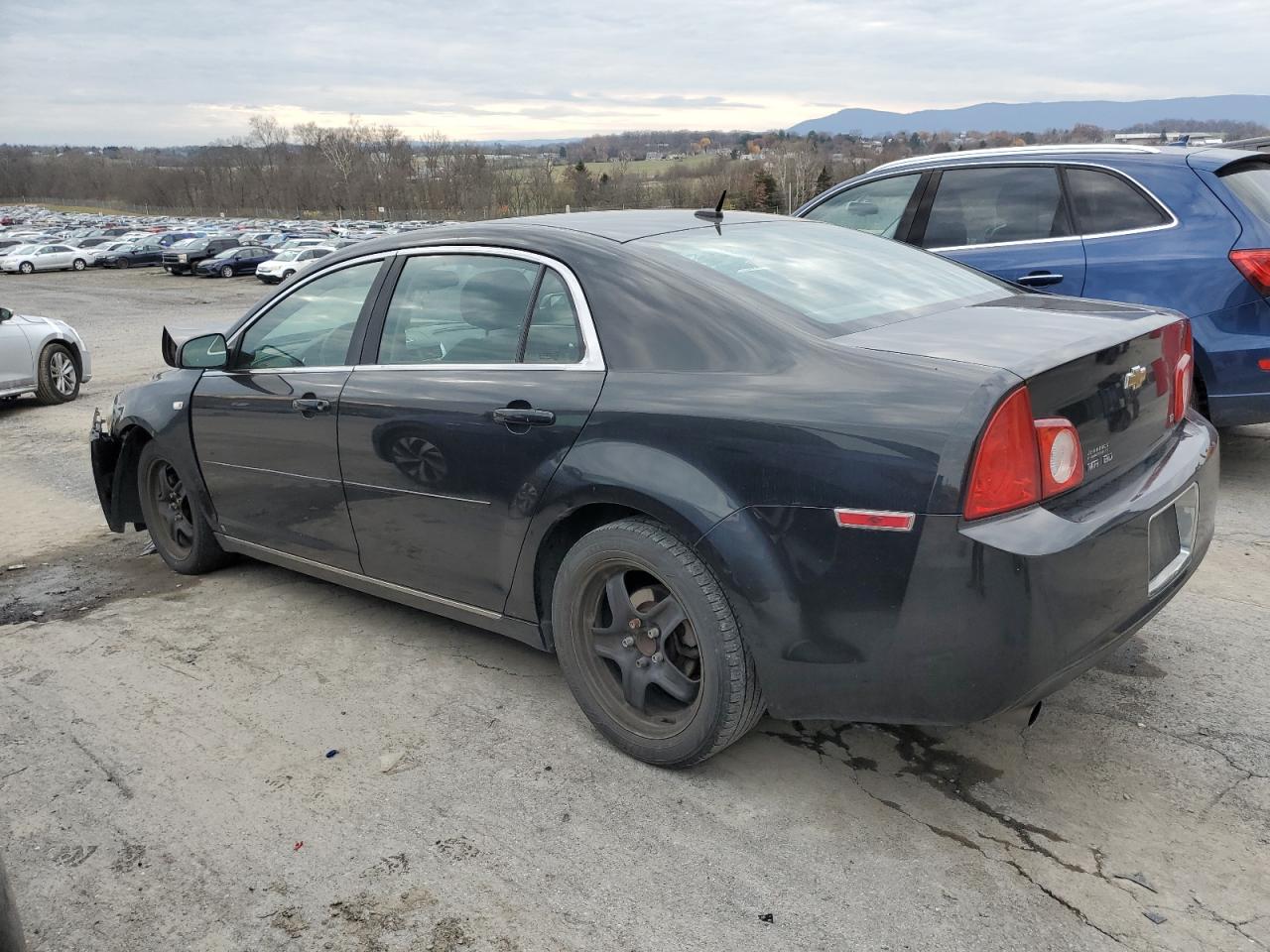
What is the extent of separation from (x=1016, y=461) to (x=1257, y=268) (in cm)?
372

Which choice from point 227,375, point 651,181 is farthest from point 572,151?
point 227,375

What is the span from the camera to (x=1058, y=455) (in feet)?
8.31

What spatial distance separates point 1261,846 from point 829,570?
4.33 ft

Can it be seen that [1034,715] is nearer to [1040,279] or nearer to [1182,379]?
[1182,379]

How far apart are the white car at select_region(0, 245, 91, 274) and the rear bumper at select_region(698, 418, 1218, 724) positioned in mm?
55009

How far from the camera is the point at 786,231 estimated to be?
3.89 meters

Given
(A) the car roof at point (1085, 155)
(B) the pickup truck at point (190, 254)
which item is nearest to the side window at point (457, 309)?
(A) the car roof at point (1085, 155)

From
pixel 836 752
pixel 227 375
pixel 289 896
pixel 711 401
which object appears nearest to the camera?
pixel 289 896

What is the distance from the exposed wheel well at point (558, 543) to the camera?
3.10 metres

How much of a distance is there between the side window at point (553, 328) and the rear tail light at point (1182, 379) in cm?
183

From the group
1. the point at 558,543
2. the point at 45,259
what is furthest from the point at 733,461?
the point at 45,259

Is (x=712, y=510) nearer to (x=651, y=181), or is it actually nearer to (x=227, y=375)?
(x=227, y=375)

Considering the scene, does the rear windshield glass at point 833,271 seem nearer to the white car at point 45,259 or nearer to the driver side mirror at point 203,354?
the driver side mirror at point 203,354

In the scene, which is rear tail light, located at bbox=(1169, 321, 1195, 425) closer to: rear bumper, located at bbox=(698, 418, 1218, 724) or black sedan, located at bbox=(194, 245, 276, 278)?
rear bumper, located at bbox=(698, 418, 1218, 724)
